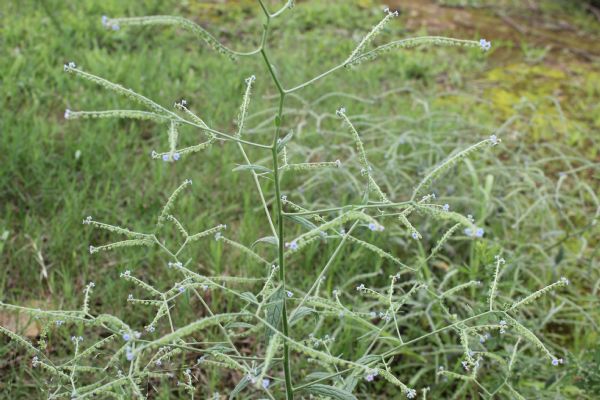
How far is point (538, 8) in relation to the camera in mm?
6539

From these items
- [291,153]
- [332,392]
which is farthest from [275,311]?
[291,153]

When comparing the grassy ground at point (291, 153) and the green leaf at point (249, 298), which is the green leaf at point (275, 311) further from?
the grassy ground at point (291, 153)

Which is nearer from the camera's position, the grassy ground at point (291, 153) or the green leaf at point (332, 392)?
the green leaf at point (332, 392)

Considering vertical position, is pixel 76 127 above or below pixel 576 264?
above

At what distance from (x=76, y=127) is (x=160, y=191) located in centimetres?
66

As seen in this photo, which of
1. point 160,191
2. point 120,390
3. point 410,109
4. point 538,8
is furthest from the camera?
point 538,8

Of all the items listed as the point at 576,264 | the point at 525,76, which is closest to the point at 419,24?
the point at 525,76

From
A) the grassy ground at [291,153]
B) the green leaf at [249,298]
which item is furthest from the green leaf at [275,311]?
the grassy ground at [291,153]

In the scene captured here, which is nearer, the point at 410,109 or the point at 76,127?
the point at 76,127

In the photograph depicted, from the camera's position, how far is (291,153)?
10.4 ft

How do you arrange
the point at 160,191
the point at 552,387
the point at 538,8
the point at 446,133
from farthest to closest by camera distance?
the point at 538,8 → the point at 446,133 → the point at 160,191 → the point at 552,387

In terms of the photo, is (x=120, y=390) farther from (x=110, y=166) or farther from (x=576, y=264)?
(x=576, y=264)

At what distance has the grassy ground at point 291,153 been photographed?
2.39m

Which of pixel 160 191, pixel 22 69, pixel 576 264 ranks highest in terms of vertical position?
pixel 22 69
